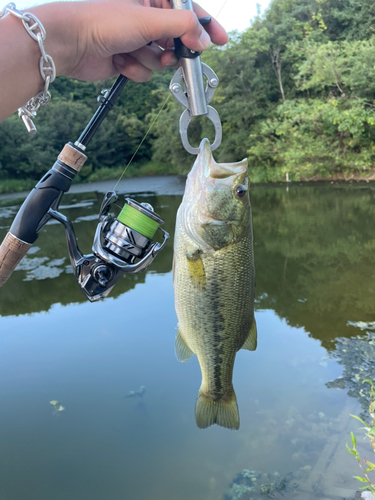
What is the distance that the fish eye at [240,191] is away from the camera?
160cm

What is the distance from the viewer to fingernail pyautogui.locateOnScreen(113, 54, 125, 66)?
200cm

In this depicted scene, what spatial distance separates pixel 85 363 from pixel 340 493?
145 inches

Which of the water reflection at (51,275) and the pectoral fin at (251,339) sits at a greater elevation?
the water reflection at (51,275)

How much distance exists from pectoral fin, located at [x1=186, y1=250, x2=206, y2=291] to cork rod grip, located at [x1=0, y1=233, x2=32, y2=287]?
2.36 feet

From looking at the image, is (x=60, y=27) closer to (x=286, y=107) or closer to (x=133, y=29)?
(x=133, y=29)

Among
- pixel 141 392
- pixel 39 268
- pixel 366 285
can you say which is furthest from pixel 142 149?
pixel 141 392

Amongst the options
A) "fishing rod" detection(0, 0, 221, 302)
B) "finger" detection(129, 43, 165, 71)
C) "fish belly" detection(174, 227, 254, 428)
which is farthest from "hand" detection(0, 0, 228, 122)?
"fish belly" detection(174, 227, 254, 428)

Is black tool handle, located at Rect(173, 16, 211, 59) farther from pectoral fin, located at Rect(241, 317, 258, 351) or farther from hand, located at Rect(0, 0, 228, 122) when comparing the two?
pectoral fin, located at Rect(241, 317, 258, 351)

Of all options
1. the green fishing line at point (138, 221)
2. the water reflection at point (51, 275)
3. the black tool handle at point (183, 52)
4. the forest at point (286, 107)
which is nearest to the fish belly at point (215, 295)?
the green fishing line at point (138, 221)

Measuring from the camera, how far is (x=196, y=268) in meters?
1.60

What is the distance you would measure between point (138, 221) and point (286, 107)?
19.1 meters

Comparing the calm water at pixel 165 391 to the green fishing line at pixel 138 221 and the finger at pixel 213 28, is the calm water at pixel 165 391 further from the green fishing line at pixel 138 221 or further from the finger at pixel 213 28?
the finger at pixel 213 28

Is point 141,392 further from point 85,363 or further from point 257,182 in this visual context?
point 257,182

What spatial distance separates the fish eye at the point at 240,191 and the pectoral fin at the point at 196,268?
0.88 ft
